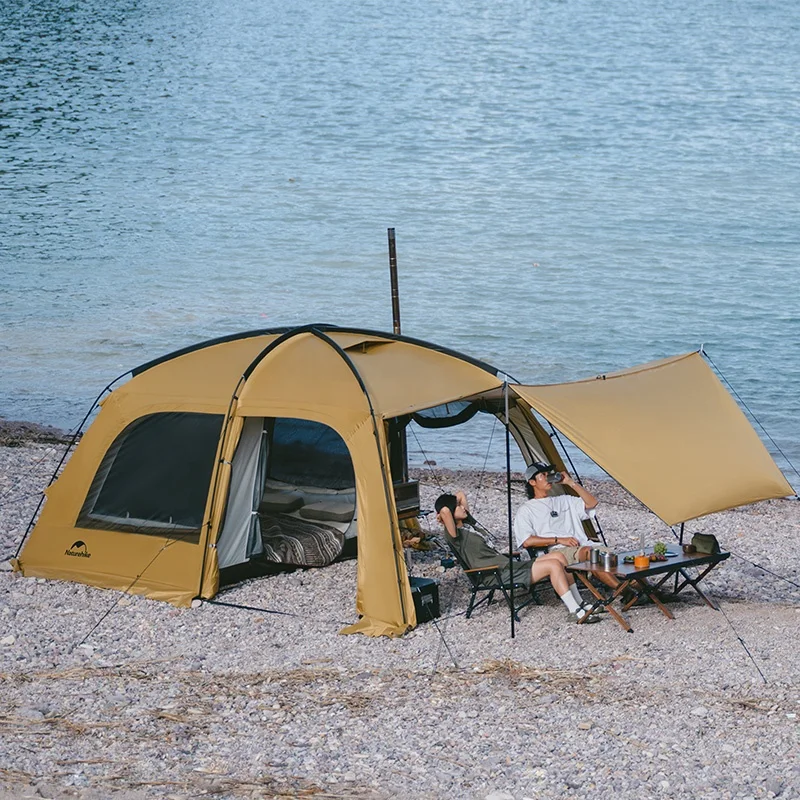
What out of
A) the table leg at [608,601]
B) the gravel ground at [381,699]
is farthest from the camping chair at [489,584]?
the table leg at [608,601]

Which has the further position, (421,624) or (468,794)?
(421,624)

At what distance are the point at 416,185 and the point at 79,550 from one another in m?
32.3

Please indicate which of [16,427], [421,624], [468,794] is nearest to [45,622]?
[421,624]

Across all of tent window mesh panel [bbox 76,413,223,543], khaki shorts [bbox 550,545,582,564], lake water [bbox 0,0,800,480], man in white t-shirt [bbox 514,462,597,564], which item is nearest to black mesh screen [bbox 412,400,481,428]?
man in white t-shirt [bbox 514,462,597,564]

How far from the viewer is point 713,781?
671 cm

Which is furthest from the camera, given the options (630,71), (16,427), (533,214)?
(630,71)

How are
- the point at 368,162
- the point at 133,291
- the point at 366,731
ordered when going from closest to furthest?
1. the point at 366,731
2. the point at 133,291
3. the point at 368,162

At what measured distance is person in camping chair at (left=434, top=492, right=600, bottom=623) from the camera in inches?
373

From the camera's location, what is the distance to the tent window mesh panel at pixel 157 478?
34.0 feet

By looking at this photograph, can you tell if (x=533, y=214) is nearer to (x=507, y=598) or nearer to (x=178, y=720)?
(x=507, y=598)

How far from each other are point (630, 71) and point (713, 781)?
5251cm

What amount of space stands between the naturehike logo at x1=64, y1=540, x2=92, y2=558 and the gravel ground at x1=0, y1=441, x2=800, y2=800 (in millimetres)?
278

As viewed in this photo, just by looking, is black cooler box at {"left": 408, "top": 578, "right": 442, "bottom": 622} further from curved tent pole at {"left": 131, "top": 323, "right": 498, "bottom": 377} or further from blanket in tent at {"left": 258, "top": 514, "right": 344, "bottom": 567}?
curved tent pole at {"left": 131, "top": 323, "right": 498, "bottom": 377}

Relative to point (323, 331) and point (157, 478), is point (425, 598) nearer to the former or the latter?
point (323, 331)
